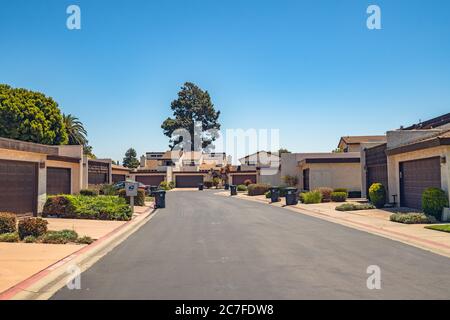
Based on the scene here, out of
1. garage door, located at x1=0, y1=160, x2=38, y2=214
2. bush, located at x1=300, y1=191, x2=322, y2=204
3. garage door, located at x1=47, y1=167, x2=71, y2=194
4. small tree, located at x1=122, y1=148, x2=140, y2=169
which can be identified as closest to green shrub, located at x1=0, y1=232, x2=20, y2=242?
garage door, located at x1=0, y1=160, x2=38, y2=214

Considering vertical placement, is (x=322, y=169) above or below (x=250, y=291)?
above

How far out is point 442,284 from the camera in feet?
25.2

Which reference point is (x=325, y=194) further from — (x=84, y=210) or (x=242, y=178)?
(x=242, y=178)

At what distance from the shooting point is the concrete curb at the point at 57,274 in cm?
723

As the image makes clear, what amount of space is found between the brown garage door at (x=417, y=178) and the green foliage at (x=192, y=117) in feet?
211

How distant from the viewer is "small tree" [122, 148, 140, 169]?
342 ft

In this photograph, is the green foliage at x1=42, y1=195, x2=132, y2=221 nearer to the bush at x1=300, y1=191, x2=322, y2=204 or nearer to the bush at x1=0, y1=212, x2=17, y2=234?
the bush at x1=0, y1=212, x2=17, y2=234

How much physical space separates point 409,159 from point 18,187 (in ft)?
63.9

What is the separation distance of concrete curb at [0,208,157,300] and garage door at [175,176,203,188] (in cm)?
6381

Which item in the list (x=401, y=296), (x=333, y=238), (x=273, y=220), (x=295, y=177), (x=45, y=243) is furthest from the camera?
(x=295, y=177)

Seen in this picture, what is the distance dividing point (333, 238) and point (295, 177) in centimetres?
3081

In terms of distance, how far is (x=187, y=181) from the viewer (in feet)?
258
